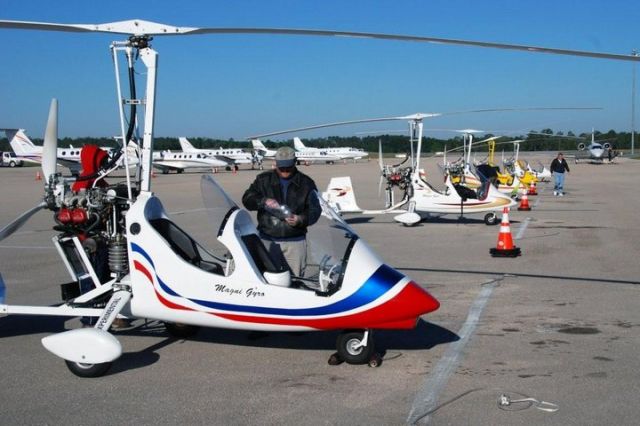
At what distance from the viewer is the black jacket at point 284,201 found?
619 cm

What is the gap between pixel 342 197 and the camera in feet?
55.1

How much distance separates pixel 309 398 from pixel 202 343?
180 centimetres

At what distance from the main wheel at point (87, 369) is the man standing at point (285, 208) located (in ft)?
5.74

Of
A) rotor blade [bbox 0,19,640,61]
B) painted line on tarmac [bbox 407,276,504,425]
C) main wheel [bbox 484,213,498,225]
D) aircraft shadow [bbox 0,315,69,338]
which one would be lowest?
main wheel [bbox 484,213,498,225]

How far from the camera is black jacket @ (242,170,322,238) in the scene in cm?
619

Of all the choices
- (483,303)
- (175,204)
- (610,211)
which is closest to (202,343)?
(483,303)

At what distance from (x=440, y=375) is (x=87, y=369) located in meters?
2.73

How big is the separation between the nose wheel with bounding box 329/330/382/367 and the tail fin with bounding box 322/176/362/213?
36.2 ft

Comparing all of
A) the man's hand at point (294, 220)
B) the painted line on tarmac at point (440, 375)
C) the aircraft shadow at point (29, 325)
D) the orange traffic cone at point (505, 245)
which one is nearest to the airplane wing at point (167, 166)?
the orange traffic cone at point (505, 245)

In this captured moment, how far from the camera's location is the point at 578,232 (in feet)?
50.2

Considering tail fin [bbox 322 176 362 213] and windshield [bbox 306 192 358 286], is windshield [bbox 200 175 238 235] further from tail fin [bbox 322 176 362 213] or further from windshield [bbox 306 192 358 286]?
tail fin [bbox 322 176 362 213]

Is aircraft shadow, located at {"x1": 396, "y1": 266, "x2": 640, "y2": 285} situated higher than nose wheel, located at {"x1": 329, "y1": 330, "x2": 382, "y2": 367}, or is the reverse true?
nose wheel, located at {"x1": 329, "y1": 330, "x2": 382, "y2": 367}

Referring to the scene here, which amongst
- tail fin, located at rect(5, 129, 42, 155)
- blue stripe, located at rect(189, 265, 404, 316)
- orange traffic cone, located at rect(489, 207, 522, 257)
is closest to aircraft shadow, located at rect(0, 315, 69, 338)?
blue stripe, located at rect(189, 265, 404, 316)

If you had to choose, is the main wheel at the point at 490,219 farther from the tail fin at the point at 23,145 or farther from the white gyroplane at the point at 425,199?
the tail fin at the point at 23,145
